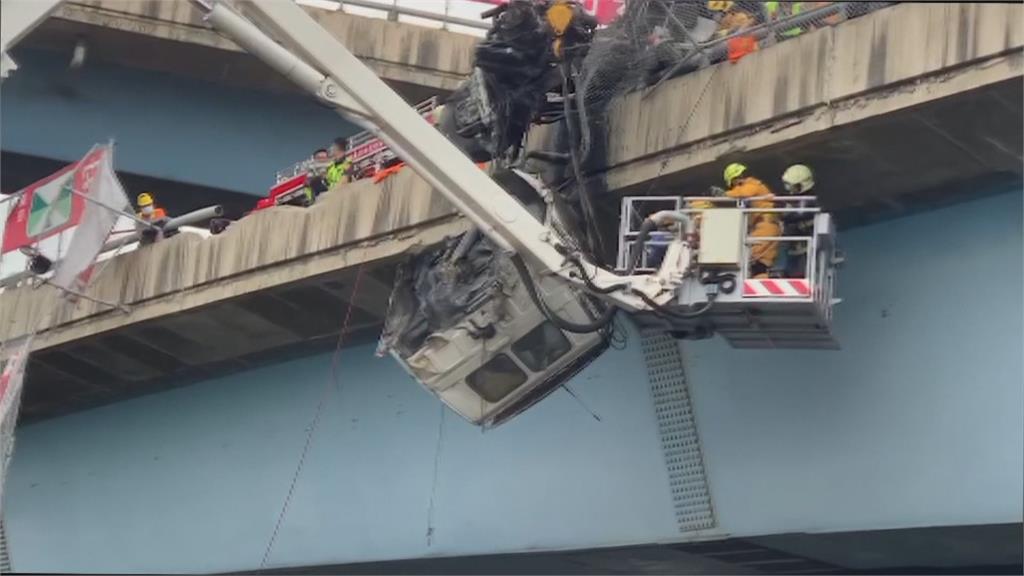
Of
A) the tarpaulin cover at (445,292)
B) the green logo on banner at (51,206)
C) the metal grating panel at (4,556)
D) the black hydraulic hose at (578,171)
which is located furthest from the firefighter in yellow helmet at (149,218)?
the black hydraulic hose at (578,171)

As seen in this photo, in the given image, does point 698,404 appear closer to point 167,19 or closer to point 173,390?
point 173,390

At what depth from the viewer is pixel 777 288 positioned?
41.6ft

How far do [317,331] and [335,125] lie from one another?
13.7 ft

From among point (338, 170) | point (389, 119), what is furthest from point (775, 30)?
point (338, 170)

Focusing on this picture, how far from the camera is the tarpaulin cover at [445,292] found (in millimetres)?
14500

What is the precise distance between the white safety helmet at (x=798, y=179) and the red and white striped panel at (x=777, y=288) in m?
0.93

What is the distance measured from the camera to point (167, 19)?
20.2 meters

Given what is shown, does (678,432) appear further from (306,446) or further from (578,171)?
(306,446)

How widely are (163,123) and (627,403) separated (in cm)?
828

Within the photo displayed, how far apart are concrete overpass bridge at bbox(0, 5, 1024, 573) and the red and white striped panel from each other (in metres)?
1.21

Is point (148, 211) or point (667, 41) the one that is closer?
point (667, 41)

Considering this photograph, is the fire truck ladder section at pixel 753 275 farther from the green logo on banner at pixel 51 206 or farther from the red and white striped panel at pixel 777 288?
the green logo on banner at pixel 51 206

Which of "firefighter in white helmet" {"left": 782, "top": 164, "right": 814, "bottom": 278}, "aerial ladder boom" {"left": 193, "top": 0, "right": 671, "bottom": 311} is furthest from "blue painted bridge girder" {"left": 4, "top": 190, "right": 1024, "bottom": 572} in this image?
"aerial ladder boom" {"left": 193, "top": 0, "right": 671, "bottom": 311}

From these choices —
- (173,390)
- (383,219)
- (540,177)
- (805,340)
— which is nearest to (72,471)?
(173,390)
